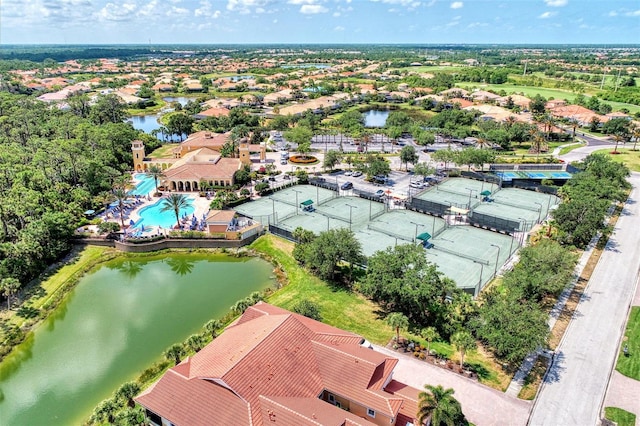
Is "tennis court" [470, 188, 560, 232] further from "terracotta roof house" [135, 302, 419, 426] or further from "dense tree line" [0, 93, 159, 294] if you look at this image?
"dense tree line" [0, 93, 159, 294]

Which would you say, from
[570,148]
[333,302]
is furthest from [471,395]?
[570,148]

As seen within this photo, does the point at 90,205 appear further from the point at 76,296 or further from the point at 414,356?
the point at 414,356

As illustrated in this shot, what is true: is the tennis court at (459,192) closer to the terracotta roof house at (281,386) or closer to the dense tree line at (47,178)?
the terracotta roof house at (281,386)

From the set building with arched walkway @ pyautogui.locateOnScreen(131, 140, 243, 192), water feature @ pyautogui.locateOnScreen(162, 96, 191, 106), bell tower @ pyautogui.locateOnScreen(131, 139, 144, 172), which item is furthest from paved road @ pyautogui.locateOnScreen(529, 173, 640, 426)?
water feature @ pyautogui.locateOnScreen(162, 96, 191, 106)

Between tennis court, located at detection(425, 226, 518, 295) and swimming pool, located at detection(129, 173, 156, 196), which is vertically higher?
swimming pool, located at detection(129, 173, 156, 196)

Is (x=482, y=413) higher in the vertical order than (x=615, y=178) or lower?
lower

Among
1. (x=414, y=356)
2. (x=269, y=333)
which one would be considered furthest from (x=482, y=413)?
(x=269, y=333)
